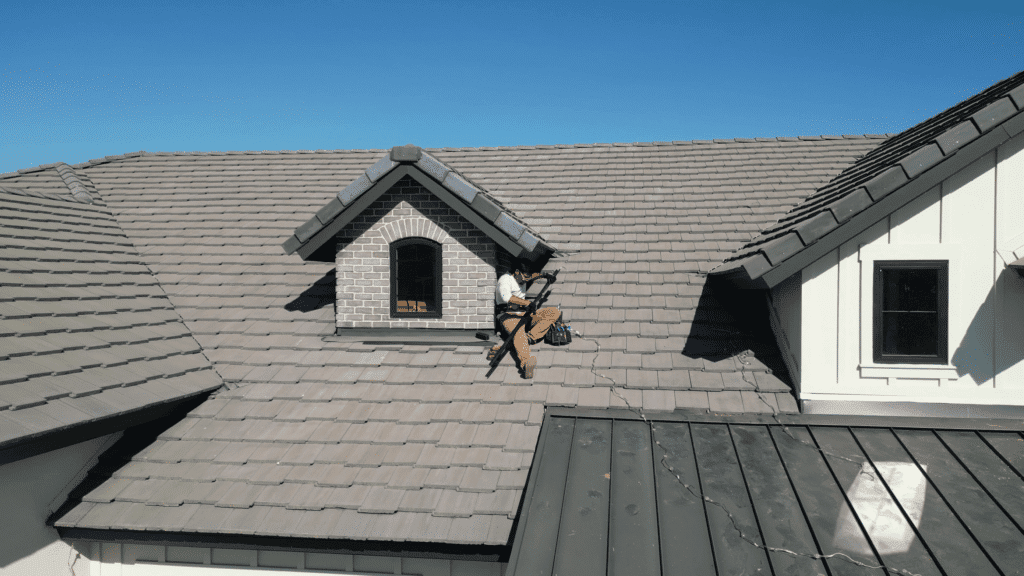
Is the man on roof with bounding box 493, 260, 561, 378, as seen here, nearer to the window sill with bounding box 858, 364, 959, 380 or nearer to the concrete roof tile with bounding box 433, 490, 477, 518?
the concrete roof tile with bounding box 433, 490, 477, 518

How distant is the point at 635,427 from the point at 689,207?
509cm

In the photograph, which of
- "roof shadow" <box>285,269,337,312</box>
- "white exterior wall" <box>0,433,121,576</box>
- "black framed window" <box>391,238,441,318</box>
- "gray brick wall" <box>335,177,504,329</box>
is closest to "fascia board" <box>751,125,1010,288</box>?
"gray brick wall" <box>335,177,504,329</box>

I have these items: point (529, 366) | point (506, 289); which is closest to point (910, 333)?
point (529, 366)

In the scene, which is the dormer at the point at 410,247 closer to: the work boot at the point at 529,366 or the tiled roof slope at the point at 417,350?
the tiled roof slope at the point at 417,350

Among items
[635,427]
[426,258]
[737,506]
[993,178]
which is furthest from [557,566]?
[993,178]

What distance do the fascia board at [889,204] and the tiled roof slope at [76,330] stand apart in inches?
254

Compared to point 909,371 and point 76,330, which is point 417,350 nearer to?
point 76,330

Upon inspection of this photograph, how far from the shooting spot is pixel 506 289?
276 inches

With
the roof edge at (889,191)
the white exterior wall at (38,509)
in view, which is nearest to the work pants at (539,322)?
the roof edge at (889,191)

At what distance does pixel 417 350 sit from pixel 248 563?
9.36ft

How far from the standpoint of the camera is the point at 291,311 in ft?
26.0

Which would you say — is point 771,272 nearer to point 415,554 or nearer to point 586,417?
point 586,417

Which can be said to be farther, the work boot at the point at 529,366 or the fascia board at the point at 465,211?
the fascia board at the point at 465,211

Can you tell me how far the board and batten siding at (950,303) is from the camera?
5.20 meters
